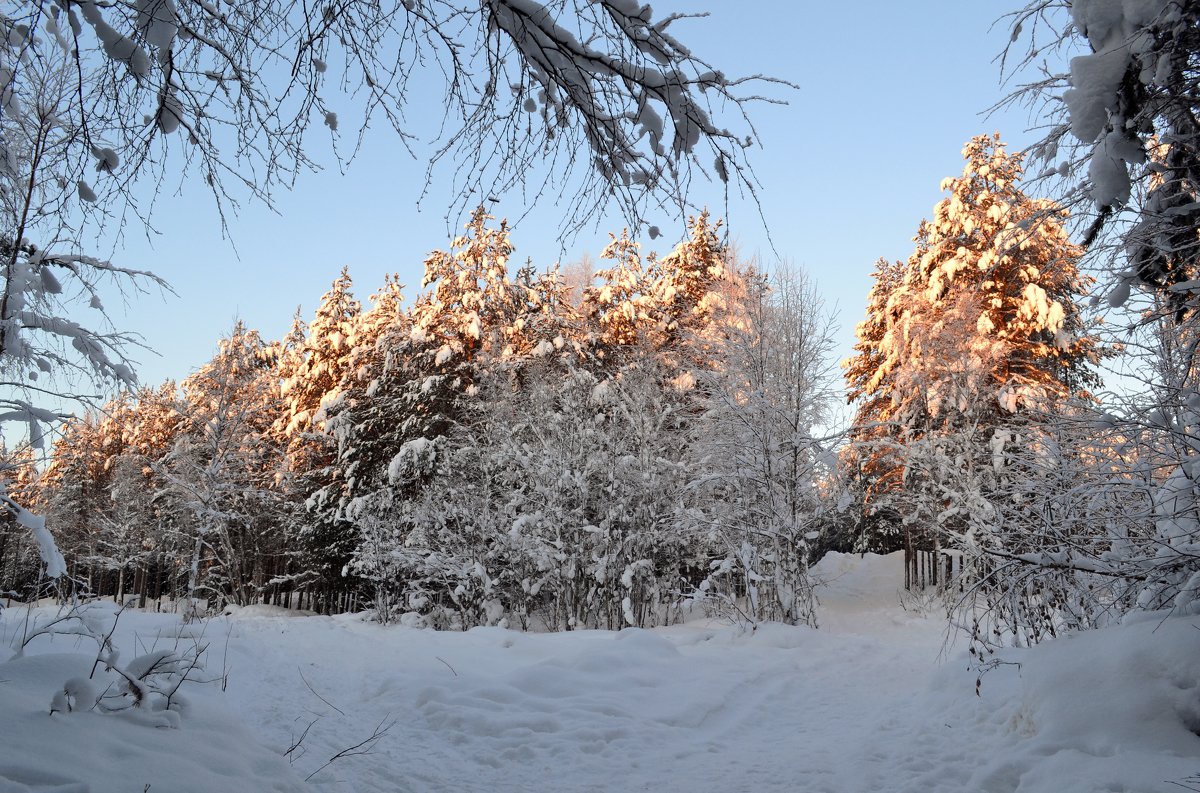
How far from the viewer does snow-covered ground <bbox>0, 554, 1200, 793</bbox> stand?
10.2ft

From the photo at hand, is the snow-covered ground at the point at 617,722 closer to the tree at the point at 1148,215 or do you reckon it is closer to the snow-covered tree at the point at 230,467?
the tree at the point at 1148,215

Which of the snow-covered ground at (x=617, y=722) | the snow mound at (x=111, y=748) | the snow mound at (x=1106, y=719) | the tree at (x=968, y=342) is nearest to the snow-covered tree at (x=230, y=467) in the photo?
the snow-covered ground at (x=617, y=722)

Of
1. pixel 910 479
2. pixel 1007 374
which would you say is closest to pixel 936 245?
pixel 1007 374

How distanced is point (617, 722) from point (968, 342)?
13624 millimetres

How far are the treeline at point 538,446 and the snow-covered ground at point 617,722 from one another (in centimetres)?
512

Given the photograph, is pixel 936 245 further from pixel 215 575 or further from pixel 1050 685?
pixel 215 575

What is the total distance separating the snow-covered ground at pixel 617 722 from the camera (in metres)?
3.10

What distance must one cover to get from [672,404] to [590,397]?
1943 millimetres

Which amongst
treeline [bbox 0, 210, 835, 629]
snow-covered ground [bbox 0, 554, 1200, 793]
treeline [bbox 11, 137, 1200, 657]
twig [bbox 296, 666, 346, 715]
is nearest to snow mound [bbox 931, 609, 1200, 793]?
snow-covered ground [bbox 0, 554, 1200, 793]

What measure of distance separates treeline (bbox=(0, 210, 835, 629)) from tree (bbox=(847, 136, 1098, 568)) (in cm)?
308

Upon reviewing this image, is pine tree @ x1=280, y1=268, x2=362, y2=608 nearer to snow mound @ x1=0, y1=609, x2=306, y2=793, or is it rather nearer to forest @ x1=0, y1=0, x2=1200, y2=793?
forest @ x1=0, y1=0, x2=1200, y2=793

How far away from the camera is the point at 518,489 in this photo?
1509cm

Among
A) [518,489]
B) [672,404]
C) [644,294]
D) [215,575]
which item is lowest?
[215,575]

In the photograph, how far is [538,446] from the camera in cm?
1527
